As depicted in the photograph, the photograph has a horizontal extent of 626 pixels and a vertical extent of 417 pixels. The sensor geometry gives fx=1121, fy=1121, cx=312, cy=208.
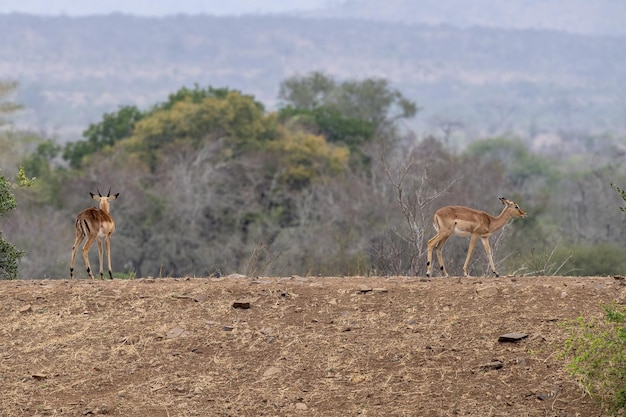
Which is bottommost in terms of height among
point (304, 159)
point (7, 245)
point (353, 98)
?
point (7, 245)

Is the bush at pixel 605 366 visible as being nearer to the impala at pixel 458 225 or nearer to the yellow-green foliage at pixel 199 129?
the impala at pixel 458 225

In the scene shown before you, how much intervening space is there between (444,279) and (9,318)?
4.85 m

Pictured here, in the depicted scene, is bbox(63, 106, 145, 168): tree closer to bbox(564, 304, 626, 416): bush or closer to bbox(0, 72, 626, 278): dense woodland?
bbox(0, 72, 626, 278): dense woodland

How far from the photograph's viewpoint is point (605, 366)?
32.8 ft

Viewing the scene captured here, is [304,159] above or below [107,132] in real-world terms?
below

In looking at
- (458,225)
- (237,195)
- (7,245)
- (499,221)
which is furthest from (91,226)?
(237,195)

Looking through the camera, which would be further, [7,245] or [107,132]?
[107,132]

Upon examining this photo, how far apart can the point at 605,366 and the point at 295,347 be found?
3.09 meters

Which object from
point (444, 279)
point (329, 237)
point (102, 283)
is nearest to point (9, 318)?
point (102, 283)

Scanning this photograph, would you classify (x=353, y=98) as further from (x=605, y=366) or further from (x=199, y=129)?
(x=605, y=366)

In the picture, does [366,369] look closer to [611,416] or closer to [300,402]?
[300,402]

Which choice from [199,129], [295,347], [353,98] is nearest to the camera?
[295,347]

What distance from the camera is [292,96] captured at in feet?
229

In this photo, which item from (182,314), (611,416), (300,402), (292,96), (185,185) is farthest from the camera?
(292,96)
